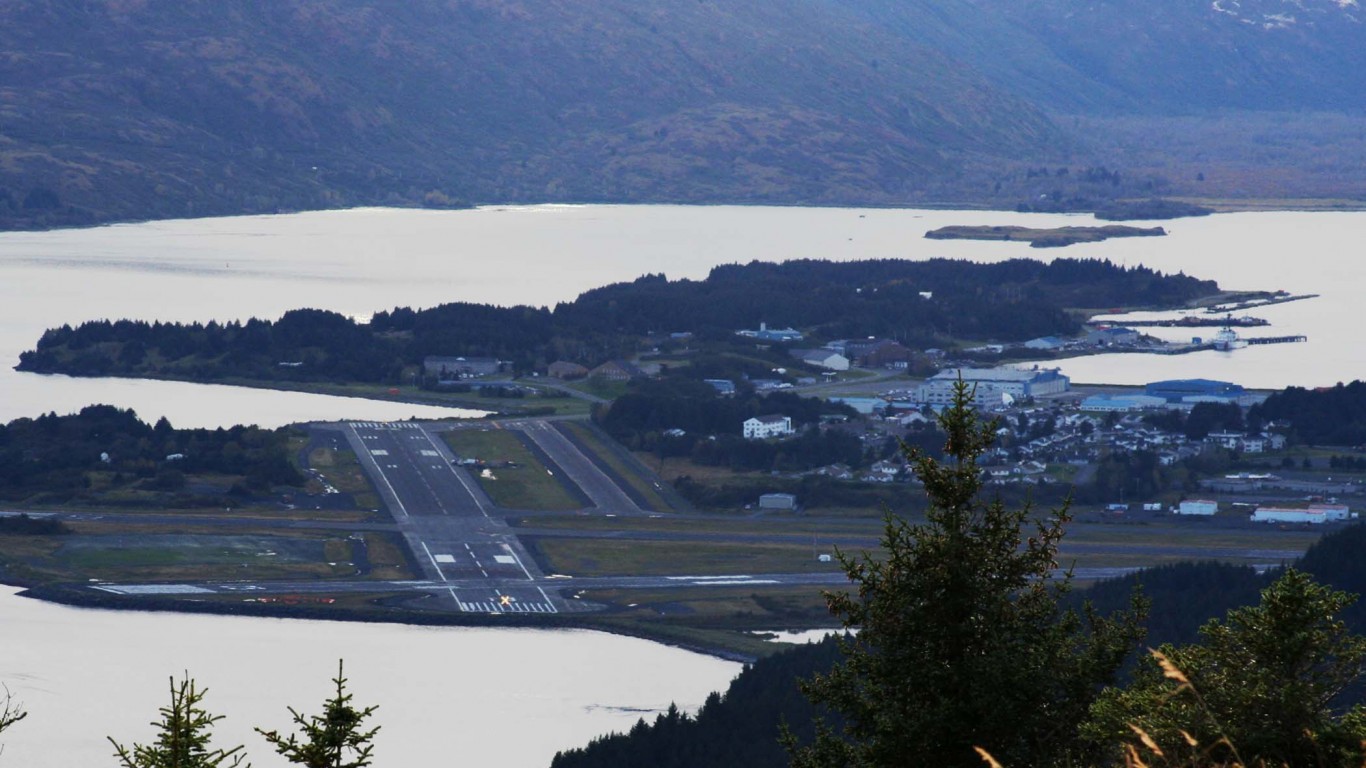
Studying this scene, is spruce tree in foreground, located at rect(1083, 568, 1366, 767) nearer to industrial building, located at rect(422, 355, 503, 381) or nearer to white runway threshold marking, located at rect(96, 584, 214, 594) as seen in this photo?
white runway threshold marking, located at rect(96, 584, 214, 594)

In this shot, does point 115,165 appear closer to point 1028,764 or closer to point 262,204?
point 262,204

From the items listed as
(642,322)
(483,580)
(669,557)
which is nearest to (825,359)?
(642,322)

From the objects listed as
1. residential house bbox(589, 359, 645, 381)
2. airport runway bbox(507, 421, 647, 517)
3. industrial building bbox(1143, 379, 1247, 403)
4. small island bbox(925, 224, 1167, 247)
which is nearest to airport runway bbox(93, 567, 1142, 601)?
airport runway bbox(507, 421, 647, 517)

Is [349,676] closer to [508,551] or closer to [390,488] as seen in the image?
[508,551]

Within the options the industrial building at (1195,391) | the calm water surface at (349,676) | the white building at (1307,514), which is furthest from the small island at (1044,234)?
the calm water surface at (349,676)

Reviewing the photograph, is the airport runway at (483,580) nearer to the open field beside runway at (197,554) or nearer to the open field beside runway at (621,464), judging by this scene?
the open field beside runway at (197,554)

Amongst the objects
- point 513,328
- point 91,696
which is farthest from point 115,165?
point 91,696
